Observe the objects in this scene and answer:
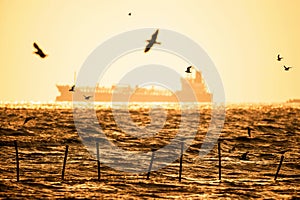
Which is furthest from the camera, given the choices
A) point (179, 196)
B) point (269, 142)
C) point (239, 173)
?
point (269, 142)

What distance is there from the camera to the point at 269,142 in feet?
223

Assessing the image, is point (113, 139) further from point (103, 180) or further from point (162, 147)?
point (103, 180)

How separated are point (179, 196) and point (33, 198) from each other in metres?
A: 7.92

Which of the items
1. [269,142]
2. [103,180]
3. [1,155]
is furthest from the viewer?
[269,142]

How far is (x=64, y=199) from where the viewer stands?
2959 cm

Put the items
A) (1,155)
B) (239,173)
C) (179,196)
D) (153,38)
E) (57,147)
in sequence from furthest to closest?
(57,147) < (1,155) < (239,173) < (179,196) < (153,38)

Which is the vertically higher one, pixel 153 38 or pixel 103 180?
pixel 153 38

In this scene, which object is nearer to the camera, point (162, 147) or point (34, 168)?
point (34, 168)

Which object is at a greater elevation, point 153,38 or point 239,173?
point 153,38

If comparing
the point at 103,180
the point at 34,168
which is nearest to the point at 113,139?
the point at 34,168

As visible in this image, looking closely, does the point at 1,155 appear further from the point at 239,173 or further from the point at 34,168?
the point at 239,173

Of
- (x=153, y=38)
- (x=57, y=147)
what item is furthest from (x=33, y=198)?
(x=57, y=147)

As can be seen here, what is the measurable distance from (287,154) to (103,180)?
897 inches

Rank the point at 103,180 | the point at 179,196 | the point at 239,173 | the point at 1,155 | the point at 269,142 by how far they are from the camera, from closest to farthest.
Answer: the point at 179,196, the point at 103,180, the point at 239,173, the point at 1,155, the point at 269,142
